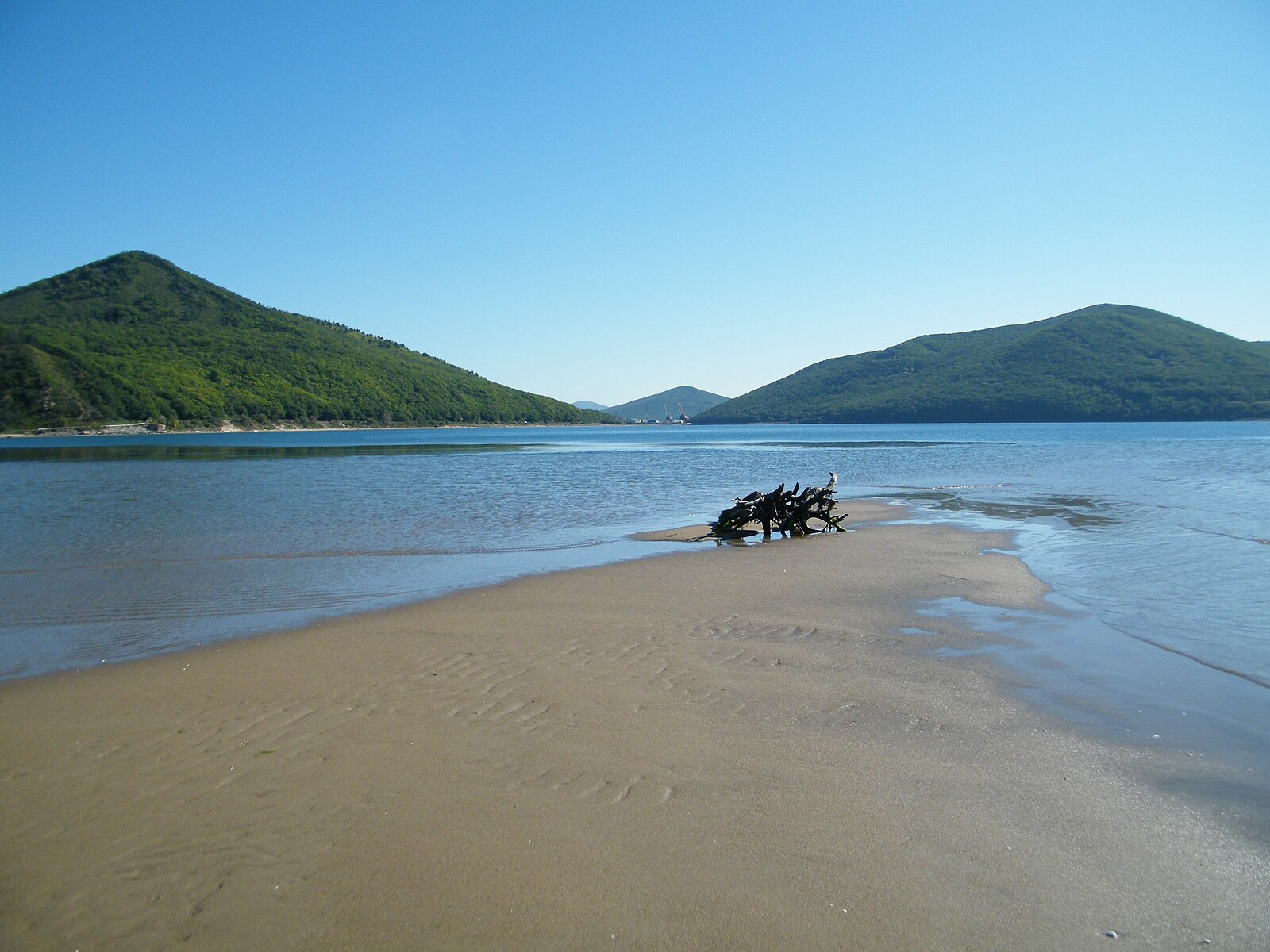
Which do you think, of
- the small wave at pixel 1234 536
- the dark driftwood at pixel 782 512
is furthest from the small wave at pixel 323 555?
the small wave at pixel 1234 536

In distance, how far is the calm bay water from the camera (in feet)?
28.9

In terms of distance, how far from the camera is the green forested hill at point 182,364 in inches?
3861

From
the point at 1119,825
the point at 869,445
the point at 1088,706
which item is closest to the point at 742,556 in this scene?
the point at 1088,706

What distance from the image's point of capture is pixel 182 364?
122 metres

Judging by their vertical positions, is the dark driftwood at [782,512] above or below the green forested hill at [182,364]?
below

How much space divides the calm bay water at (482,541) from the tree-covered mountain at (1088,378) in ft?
363

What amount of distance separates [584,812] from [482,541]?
12.6 m

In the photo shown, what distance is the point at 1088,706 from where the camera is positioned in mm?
6355

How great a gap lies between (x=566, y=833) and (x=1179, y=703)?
18.4 ft

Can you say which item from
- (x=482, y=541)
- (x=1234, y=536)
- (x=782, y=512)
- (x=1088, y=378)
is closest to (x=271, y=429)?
(x=482, y=541)

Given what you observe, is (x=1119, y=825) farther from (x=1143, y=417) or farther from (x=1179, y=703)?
(x=1143, y=417)

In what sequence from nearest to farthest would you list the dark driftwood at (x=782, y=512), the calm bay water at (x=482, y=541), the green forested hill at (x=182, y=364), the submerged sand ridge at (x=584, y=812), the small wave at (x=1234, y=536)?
the submerged sand ridge at (x=584, y=812) < the calm bay water at (x=482, y=541) < the small wave at (x=1234, y=536) < the dark driftwood at (x=782, y=512) < the green forested hill at (x=182, y=364)

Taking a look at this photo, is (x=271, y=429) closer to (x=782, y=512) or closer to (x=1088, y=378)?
(x=782, y=512)

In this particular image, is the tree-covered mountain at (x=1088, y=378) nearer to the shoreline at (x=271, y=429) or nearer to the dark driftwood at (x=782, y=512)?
the shoreline at (x=271, y=429)
